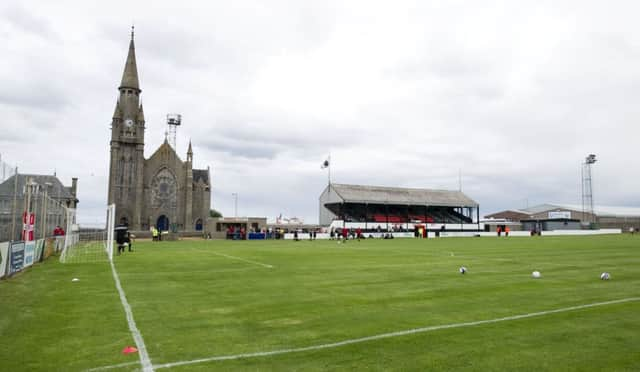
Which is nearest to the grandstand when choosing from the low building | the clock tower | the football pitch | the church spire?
the low building

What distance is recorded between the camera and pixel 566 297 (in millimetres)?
10797

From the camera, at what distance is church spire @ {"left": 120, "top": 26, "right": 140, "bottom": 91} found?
3499 inches

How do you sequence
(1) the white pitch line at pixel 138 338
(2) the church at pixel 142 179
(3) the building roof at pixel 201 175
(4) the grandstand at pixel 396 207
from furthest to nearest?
(3) the building roof at pixel 201 175
(2) the church at pixel 142 179
(4) the grandstand at pixel 396 207
(1) the white pitch line at pixel 138 338

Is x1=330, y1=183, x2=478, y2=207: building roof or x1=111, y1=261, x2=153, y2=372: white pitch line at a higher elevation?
x1=330, y1=183, x2=478, y2=207: building roof

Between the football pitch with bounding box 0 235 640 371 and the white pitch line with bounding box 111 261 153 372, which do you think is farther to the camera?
the football pitch with bounding box 0 235 640 371

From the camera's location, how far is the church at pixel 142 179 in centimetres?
8481

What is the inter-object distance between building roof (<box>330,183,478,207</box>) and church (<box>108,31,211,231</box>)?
1146 inches

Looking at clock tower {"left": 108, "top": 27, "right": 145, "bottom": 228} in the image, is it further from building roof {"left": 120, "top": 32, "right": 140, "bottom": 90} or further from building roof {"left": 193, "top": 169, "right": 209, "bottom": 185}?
building roof {"left": 193, "top": 169, "right": 209, "bottom": 185}

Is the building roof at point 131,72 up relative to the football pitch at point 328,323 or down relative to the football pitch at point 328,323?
up

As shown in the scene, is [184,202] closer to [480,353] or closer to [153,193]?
[153,193]

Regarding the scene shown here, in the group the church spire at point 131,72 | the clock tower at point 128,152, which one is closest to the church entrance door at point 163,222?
the clock tower at point 128,152

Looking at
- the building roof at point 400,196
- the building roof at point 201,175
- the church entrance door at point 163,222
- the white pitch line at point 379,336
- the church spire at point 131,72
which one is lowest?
the white pitch line at point 379,336

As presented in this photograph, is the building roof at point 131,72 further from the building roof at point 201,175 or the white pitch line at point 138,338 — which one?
the white pitch line at point 138,338

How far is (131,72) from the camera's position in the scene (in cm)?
8962
